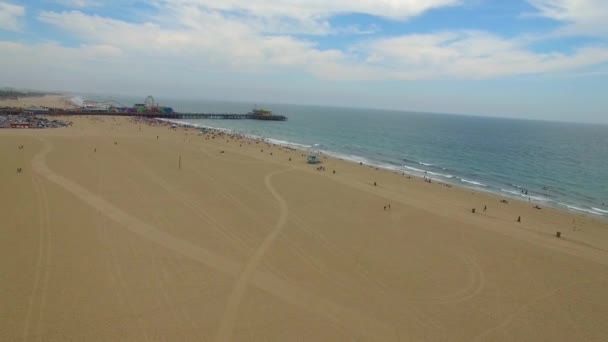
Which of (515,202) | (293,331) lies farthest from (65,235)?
(515,202)

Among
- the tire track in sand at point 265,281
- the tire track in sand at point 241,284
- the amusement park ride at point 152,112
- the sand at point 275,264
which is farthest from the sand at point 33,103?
the tire track in sand at point 241,284

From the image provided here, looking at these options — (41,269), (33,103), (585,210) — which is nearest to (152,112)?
(33,103)

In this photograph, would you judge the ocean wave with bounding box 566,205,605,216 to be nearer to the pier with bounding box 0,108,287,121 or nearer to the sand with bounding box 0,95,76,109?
the pier with bounding box 0,108,287,121

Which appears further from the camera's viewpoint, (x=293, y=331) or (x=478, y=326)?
(x=478, y=326)

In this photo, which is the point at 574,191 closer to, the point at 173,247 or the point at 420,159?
the point at 420,159

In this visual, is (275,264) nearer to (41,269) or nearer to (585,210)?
(41,269)

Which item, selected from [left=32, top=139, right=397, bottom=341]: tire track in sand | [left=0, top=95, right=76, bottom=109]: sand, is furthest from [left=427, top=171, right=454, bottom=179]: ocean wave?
[left=0, top=95, right=76, bottom=109]: sand
